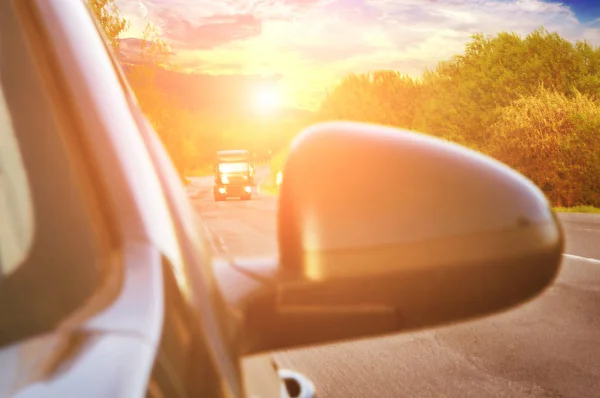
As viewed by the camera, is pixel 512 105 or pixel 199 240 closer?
pixel 199 240

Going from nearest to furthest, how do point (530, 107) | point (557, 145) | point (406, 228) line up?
point (406, 228)
point (557, 145)
point (530, 107)

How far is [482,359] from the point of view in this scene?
595 cm

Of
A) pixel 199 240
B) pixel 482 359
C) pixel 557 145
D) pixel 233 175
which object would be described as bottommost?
pixel 233 175

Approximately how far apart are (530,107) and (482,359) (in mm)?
30244

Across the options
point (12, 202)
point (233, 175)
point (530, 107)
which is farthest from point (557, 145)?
point (12, 202)

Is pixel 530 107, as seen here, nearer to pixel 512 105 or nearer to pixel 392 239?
pixel 512 105

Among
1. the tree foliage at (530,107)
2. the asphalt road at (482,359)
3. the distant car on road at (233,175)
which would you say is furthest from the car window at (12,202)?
the distant car on road at (233,175)

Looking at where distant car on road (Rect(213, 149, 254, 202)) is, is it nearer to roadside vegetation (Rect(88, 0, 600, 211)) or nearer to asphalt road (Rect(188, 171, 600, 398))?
roadside vegetation (Rect(88, 0, 600, 211))

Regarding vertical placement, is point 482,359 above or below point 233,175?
above

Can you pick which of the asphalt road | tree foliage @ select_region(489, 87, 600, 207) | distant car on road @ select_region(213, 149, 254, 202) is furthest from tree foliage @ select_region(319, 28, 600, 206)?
the asphalt road

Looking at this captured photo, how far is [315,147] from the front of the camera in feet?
3.20

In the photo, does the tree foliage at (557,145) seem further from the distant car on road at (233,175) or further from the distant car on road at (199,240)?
the distant car on road at (199,240)

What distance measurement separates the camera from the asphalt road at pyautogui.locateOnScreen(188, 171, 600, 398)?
5148 millimetres

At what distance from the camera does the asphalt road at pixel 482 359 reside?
515 cm
